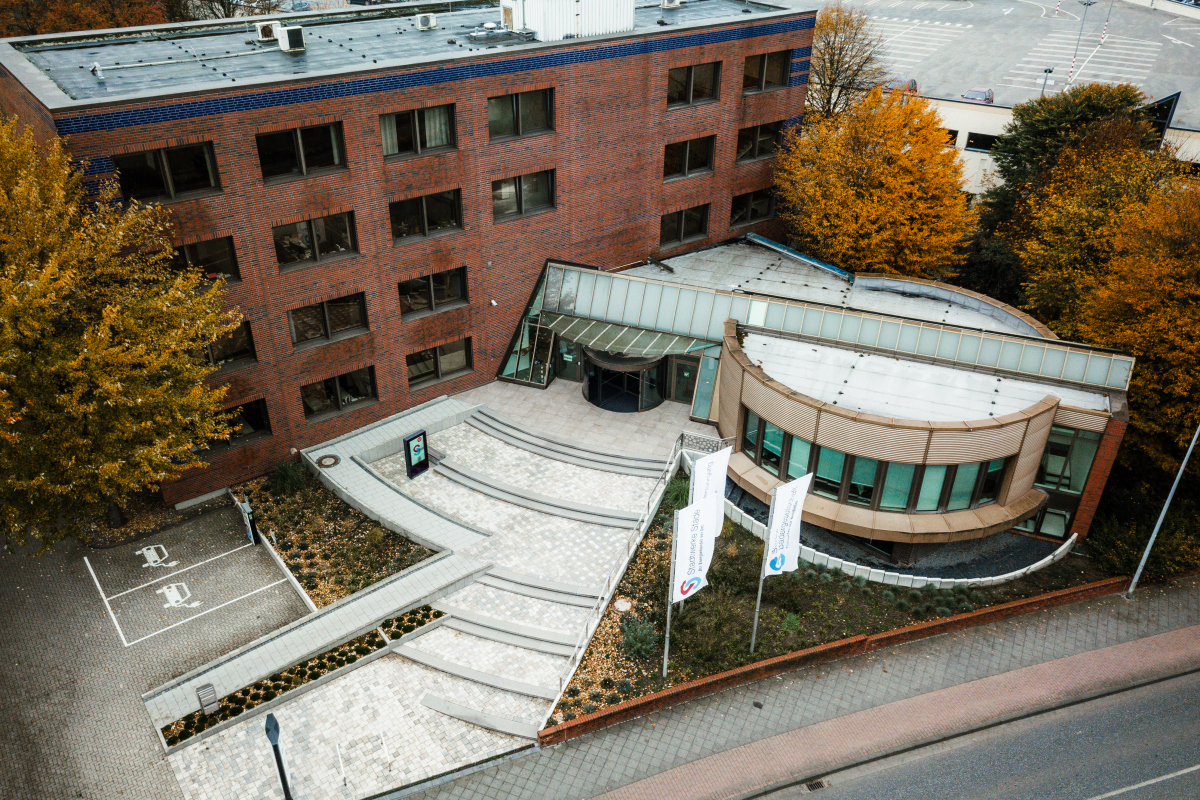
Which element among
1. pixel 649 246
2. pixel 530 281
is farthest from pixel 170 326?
pixel 649 246

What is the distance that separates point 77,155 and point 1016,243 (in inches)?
1625

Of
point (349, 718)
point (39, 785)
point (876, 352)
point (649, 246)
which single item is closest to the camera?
point (39, 785)

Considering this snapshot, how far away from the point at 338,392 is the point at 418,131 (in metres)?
10.4

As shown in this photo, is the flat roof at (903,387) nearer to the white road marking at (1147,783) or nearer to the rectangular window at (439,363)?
the white road marking at (1147,783)

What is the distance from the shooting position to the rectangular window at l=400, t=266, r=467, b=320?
34.0 metres

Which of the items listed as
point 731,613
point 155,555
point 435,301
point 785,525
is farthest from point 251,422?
point 785,525

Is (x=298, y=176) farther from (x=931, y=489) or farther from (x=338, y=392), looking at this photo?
(x=931, y=489)

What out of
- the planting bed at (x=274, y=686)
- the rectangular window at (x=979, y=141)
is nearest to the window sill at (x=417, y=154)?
the planting bed at (x=274, y=686)

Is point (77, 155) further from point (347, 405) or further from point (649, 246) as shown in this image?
point (649, 246)

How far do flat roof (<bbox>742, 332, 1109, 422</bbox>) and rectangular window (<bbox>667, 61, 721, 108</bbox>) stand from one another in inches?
516

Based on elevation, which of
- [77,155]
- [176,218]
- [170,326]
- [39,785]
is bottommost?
[39,785]

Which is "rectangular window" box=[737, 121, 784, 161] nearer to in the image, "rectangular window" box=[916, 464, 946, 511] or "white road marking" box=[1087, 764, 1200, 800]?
"rectangular window" box=[916, 464, 946, 511]

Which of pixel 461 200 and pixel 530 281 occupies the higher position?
pixel 461 200

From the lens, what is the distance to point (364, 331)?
3319 centimetres
